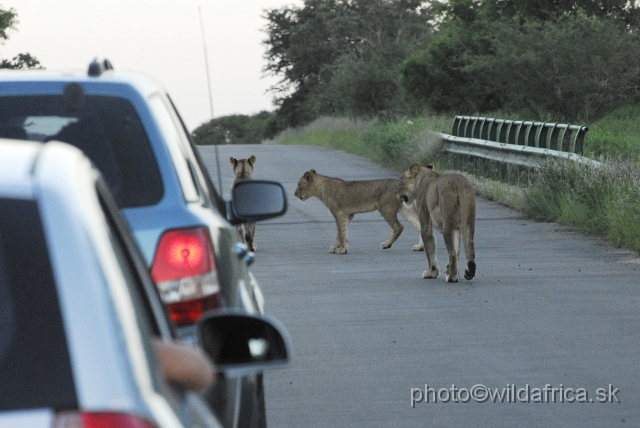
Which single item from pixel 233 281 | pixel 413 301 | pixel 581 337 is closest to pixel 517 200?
pixel 413 301

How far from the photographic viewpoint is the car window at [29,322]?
6.65 feet

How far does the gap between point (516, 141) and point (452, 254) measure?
31.8 ft

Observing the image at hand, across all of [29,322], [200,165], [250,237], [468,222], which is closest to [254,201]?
[200,165]

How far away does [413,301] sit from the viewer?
10594 millimetres

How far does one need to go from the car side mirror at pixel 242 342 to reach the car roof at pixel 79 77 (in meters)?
1.76

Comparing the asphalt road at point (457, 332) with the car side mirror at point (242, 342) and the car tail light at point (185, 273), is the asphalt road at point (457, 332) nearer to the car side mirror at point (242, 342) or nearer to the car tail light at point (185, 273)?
the car tail light at point (185, 273)

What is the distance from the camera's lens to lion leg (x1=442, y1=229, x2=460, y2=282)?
1166cm

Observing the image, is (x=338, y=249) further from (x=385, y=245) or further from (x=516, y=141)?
(x=516, y=141)

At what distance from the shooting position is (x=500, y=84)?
34.8 metres

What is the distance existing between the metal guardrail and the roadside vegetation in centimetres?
40

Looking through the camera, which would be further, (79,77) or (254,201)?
(254,201)

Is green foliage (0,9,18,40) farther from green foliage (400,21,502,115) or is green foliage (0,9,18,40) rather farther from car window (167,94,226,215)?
car window (167,94,226,215)

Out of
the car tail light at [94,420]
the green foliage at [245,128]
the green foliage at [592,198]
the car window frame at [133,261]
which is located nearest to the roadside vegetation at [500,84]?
the green foliage at [592,198]

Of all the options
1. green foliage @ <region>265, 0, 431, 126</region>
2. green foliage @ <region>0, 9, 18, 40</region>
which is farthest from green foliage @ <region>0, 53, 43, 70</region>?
green foliage @ <region>265, 0, 431, 126</region>
